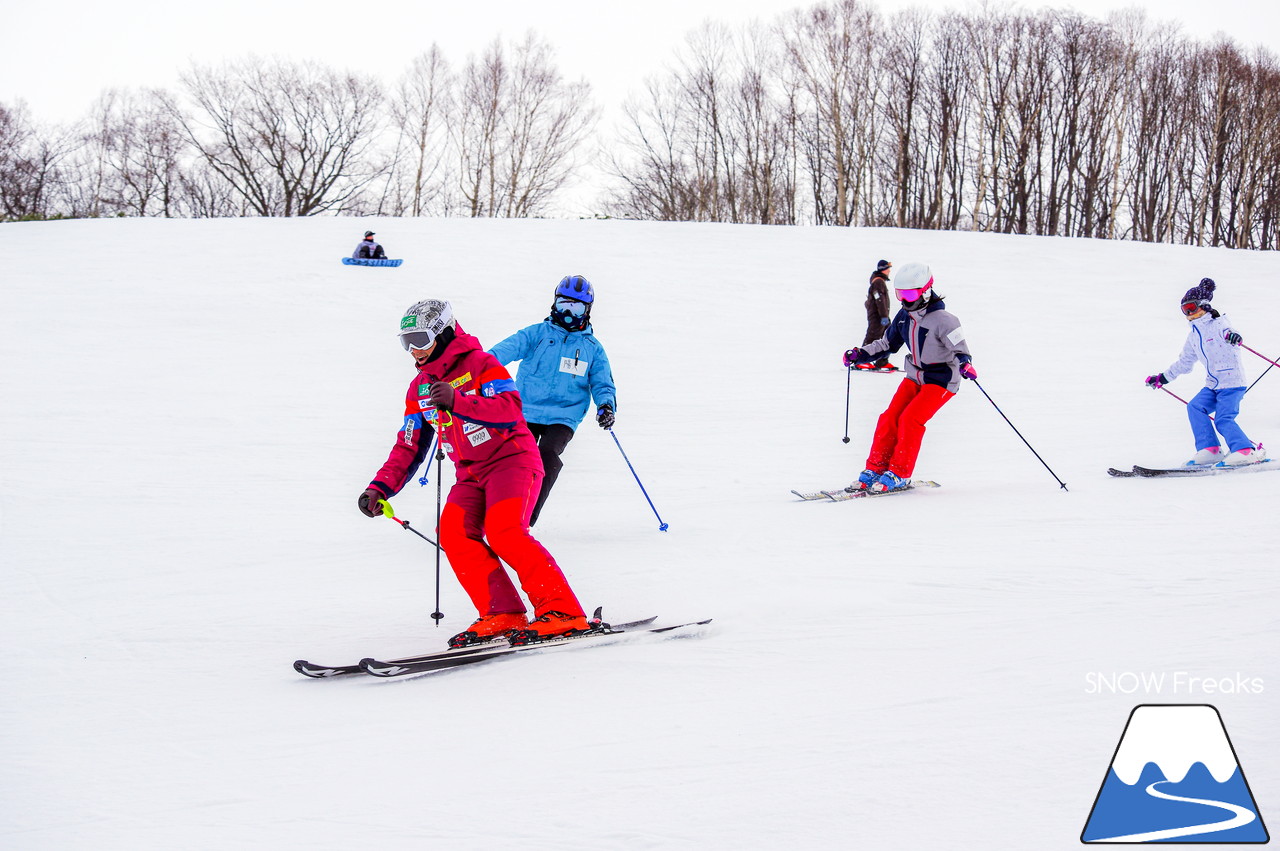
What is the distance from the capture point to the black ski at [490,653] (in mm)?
3674

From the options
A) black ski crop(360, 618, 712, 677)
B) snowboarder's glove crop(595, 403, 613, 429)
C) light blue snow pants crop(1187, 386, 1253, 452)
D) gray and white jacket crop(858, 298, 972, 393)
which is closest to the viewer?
black ski crop(360, 618, 712, 677)

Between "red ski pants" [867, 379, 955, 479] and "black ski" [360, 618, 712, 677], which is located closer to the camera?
"black ski" [360, 618, 712, 677]

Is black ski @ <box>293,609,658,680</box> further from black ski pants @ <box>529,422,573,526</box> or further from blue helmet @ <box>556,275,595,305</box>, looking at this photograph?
blue helmet @ <box>556,275,595,305</box>

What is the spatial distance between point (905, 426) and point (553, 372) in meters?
2.97

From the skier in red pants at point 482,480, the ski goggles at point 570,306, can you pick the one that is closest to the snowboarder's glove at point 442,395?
the skier in red pants at point 482,480

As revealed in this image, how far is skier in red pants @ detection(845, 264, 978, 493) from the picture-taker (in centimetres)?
696

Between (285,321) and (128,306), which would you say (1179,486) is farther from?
(128,306)

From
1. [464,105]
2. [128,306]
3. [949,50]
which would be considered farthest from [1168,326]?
[464,105]

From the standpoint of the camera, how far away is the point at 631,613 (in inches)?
182

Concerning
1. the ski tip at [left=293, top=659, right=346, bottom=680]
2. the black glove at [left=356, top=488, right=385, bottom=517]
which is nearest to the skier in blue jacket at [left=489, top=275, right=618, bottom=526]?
the black glove at [left=356, top=488, right=385, bottom=517]

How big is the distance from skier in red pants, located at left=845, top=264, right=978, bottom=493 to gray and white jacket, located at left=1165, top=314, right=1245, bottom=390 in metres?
2.13

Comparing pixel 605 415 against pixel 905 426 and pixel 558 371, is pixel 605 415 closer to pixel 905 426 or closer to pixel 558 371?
pixel 558 371

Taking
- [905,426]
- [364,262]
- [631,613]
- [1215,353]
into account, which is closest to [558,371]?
[631,613]

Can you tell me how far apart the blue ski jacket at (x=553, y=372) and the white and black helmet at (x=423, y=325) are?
1232 millimetres
